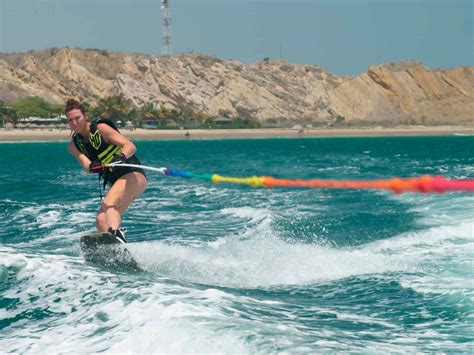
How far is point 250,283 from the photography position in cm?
884

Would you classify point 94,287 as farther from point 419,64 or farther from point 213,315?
point 419,64

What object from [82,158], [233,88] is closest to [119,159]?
[82,158]

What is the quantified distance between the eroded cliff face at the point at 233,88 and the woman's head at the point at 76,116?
133098mm

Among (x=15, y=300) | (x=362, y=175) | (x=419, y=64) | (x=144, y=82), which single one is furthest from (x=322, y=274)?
(x=419, y=64)

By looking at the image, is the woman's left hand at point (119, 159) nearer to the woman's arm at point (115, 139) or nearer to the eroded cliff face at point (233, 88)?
the woman's arm at point (115, 139)

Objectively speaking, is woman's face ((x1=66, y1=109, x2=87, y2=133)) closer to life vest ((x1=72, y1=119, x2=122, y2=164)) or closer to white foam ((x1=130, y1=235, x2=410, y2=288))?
life vest ((x1=72, y1=119, x2=122, y2=164))

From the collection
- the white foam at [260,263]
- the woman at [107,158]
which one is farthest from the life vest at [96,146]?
the white foam at [260,263]

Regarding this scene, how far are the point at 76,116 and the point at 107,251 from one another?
1.56 meters

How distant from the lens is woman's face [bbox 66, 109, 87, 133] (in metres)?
8.82

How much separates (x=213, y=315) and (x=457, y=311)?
243cm

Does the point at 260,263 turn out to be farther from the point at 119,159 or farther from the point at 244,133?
the point at 244,133

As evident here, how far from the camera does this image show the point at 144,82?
151 metres

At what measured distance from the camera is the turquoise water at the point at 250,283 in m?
6.32

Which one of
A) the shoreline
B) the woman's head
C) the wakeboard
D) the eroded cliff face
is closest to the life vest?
the woman's head
